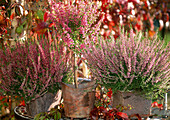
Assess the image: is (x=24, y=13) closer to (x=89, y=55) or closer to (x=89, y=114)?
(x=89, y=55)

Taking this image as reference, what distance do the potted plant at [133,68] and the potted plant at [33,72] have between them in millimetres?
287

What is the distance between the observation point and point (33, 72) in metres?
1.58

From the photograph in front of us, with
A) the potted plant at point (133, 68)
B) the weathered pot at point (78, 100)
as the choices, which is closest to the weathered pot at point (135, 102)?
the potted plant at point (133, 68)

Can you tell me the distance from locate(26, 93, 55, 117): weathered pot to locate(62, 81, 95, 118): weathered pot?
193mm

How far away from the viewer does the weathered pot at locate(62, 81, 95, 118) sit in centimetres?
152

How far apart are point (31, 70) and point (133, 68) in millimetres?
738

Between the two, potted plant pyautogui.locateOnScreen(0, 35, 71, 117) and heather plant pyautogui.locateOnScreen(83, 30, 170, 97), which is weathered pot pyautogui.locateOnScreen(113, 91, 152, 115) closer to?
heather plant pyautogui.locateOnScreen(83, 30, 170, 97)

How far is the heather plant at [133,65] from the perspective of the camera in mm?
1394

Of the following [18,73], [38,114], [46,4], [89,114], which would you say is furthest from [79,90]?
[46,4]

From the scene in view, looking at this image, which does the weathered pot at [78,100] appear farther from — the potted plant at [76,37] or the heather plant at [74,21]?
the heather plant at [74,21]

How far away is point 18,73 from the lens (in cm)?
154

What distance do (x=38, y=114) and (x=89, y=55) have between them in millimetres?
546

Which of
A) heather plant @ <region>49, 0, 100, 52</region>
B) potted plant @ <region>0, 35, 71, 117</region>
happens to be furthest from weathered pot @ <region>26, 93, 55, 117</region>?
heather plant @ <region>49, 0, 100, 52</region>

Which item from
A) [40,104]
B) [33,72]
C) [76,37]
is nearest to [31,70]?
[33,72]
